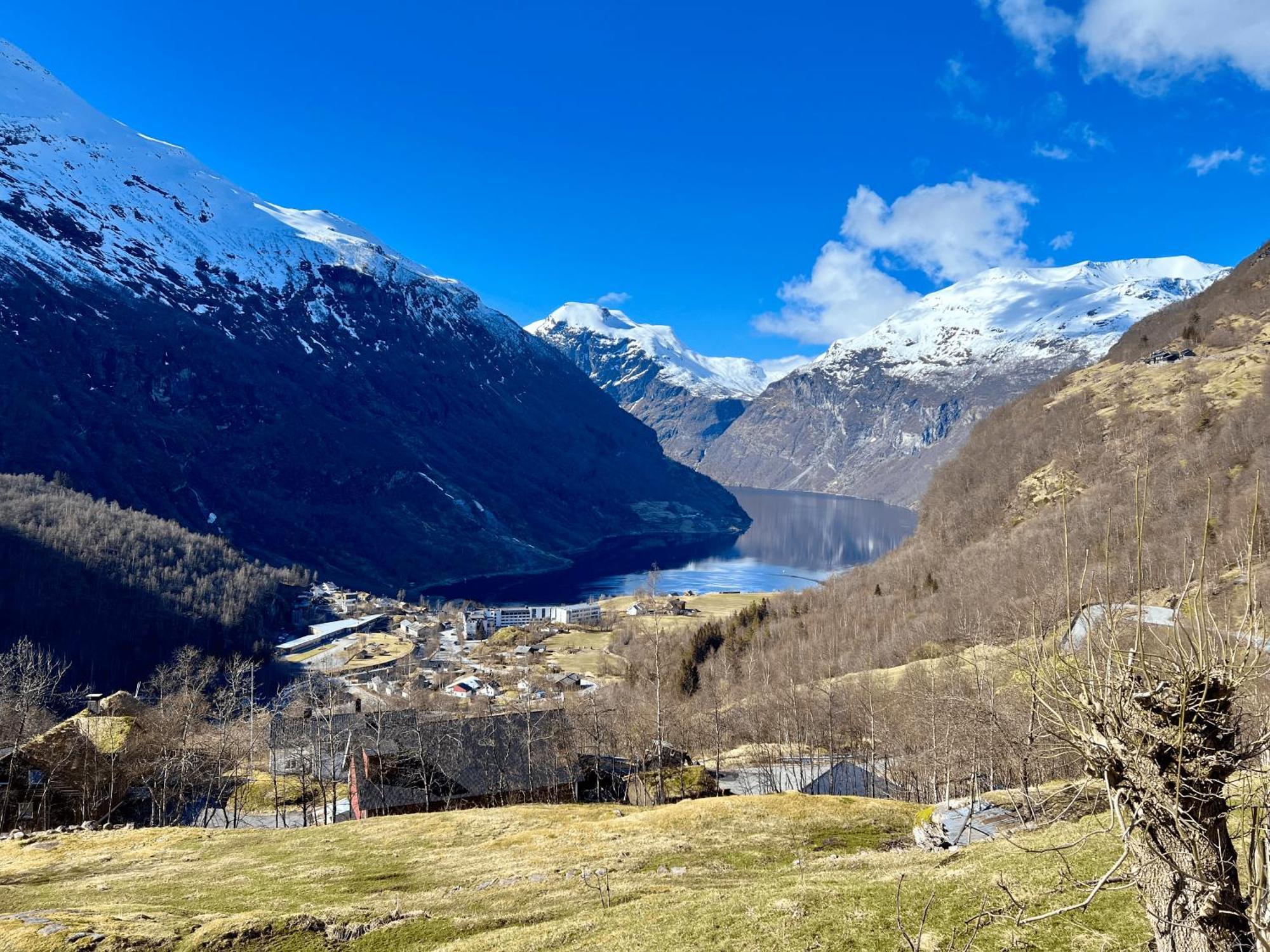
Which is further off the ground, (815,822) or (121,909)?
(121,909)

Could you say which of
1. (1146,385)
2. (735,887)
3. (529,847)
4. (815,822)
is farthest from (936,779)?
(1146,385)

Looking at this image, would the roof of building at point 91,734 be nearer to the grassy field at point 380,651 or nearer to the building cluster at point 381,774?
the building cluster at point 381,774

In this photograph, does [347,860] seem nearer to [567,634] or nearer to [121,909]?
[121,909]

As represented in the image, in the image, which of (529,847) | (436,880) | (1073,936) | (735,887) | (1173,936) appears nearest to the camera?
(1173,936)

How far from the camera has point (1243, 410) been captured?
407ft

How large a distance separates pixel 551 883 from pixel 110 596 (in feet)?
624

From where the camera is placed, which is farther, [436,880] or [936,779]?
[936,779]

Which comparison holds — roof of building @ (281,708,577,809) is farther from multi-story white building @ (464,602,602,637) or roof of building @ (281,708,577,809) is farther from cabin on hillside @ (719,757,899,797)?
multi-story white building @ (464,602,602,637)

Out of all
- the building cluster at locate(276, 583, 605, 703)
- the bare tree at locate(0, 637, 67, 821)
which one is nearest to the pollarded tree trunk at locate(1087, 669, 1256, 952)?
the bare tree at locate(0, 637, 67, 821)

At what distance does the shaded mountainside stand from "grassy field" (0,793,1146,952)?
144639 mm

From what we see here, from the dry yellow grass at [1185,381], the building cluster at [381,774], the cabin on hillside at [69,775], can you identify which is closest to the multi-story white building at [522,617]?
the building cluster at [381,774]

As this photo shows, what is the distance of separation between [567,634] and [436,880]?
474 ft

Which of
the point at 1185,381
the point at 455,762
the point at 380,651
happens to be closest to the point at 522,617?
the point at 380,651

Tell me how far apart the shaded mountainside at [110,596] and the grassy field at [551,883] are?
144639 millimetres
